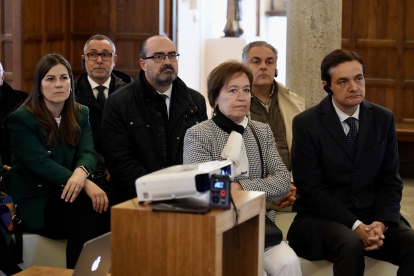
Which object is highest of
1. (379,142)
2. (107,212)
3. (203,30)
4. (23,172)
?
(203,30)

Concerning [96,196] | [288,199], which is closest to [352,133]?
[288,199]

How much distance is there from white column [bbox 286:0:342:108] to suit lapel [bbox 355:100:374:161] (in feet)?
5.32

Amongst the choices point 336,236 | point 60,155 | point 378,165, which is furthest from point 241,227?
point 60,155

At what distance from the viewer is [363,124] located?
10.5ft

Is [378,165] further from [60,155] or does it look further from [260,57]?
[60,155]

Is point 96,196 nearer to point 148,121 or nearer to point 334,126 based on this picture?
point 148,121

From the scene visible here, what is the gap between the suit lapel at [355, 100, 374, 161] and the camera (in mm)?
3170

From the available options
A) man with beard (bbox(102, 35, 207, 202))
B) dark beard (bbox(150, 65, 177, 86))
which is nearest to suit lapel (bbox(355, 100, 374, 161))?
man with beard (bbox(102, 35, 207, 202))

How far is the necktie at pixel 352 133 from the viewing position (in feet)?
10.6

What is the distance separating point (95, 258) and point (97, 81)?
8.01 ft

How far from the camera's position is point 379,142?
127 inches

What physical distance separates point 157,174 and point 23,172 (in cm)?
169

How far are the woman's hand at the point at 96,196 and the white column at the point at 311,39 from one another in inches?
86.3

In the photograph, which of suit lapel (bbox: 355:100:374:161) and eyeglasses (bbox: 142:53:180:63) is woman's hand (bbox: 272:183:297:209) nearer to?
suit lapel (bbox: 355:100:374:161)
